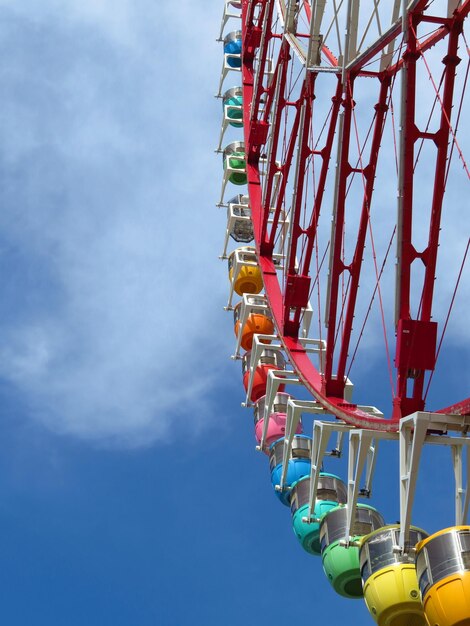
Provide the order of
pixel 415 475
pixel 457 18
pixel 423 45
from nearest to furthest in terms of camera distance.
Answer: pixel 415 475, pixel 457 18, pixel 423 45

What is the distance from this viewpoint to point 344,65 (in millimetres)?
24766

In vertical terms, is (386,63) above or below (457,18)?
above

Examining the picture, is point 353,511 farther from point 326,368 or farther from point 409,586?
point 326,368

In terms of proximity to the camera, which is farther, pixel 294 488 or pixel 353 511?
pixel 294 488

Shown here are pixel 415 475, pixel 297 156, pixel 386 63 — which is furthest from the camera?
pixel 297 156

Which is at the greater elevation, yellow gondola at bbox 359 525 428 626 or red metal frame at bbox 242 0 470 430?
red metal frame at bbox 242 0 470 430

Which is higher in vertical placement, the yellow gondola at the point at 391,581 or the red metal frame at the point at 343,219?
the red metal frame at the point at 343,219

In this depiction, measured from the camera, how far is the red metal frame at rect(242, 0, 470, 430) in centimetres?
1953

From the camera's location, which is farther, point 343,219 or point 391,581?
point 343,219

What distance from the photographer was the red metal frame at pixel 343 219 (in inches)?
769

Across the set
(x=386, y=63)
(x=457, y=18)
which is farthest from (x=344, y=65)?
(x=457, y=18)

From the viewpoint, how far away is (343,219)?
2412 centimetres

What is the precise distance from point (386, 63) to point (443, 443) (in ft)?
29.0

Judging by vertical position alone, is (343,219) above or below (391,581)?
above
